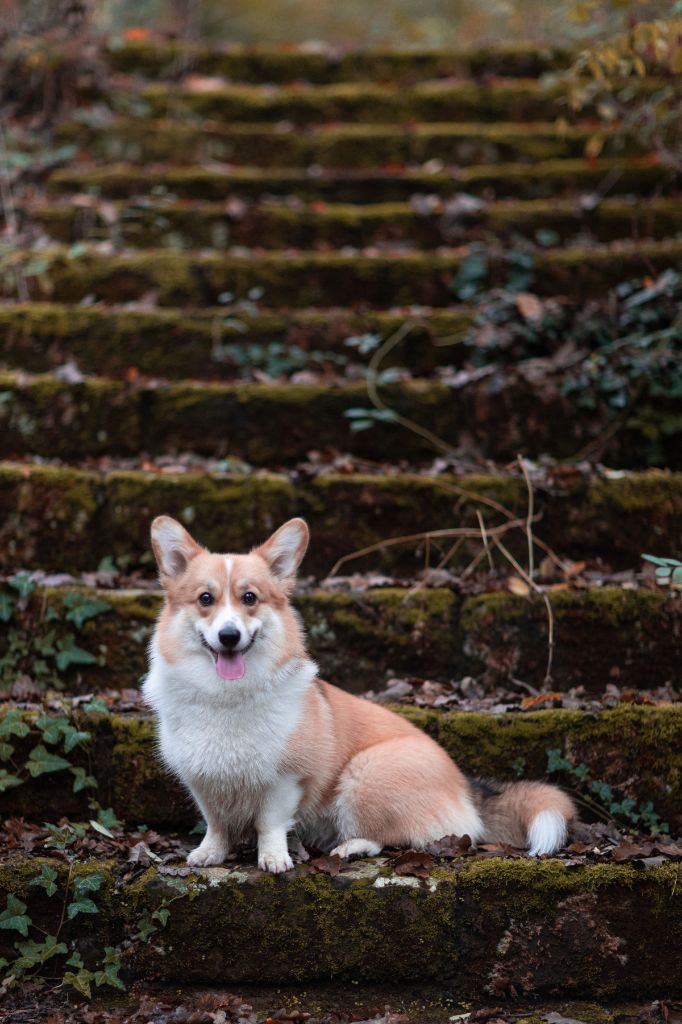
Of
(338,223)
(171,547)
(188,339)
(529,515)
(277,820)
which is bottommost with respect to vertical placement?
(277,820)

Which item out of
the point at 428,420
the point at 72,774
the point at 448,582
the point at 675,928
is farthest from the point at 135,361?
the point at 675,928

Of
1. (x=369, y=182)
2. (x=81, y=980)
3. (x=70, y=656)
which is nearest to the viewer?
(x=81, y=980)

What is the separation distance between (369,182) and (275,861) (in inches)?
219

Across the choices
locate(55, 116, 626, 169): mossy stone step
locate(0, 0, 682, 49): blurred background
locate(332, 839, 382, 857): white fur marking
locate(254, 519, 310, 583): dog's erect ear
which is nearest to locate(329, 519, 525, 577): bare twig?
locate(254, 519, 310, 583): dog's erect ear

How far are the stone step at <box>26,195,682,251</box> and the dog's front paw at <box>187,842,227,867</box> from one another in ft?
15.5

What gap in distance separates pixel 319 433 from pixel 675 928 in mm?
3200

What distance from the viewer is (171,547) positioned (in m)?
3.46

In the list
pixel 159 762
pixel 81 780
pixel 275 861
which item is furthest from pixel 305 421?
pixel 275 861

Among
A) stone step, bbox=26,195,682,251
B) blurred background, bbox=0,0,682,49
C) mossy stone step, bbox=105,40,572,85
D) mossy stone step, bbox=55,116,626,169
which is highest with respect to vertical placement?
blurred background, bbox=0,0,682,49

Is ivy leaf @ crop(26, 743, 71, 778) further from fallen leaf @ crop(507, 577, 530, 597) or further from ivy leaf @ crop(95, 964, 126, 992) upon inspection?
fallen leaf @ crop(507, 577, 530, 597)

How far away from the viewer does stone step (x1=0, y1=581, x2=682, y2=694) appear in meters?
4.30

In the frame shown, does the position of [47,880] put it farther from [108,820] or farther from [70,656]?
[70,656]

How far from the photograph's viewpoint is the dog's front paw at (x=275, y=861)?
10.5 feet

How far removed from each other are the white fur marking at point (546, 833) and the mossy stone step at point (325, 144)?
5.90 m
